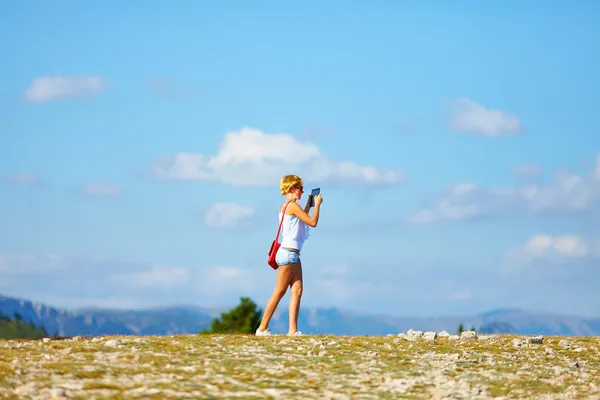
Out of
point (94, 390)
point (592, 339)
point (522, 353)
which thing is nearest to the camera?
point (94, 390)

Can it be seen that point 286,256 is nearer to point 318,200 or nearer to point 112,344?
point 318,200

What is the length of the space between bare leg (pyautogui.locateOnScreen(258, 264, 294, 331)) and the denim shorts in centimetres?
11

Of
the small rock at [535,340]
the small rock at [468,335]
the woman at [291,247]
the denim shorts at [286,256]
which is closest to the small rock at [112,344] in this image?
the woman at [291,247]

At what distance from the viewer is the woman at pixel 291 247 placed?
72.3 feet

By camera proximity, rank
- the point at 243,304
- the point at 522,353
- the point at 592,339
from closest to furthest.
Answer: the point at 522,353, the point at 592,339, the point at 243,304

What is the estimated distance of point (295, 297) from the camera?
2256cm

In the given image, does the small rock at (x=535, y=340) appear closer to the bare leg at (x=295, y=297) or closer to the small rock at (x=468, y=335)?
the small rock at (x=468, y=335)

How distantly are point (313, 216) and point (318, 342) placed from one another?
3.29 m

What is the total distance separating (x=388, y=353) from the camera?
62.9ft

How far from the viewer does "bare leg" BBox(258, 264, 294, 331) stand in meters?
22.3

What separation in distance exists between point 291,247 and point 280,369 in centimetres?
621

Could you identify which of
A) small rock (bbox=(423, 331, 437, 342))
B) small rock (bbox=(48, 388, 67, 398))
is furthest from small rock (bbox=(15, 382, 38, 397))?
small rock (bbox=(423, 331, 437, 342))

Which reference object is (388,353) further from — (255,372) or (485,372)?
(255,372)

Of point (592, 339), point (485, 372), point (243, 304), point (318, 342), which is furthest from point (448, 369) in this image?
point (243, 304)
